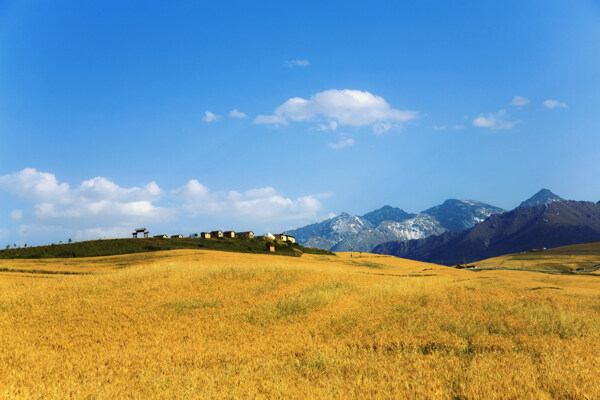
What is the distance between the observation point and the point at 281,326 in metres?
14.8

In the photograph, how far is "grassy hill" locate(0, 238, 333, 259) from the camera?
204 ft

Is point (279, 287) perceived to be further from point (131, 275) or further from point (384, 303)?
point (131, 275)

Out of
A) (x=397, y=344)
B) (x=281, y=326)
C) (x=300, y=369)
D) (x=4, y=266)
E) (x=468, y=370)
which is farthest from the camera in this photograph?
(x=4, y=266)

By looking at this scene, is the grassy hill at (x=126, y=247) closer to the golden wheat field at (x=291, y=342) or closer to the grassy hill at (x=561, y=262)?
the golden wheat field at (x=291, y=342)

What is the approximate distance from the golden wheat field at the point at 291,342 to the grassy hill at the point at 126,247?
4649cm

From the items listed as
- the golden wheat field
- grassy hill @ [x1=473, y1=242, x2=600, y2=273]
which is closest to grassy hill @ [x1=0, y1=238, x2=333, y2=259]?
the golden wheat field

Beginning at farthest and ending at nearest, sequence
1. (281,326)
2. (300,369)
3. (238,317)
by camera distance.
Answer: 1. (238,317)
2. (281,326)
3. (300,369)

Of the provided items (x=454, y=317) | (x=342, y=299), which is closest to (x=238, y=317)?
(x=342, y=299)

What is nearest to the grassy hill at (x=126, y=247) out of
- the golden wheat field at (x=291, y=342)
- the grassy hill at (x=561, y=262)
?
the golden wheat field at (x=291, y=342)

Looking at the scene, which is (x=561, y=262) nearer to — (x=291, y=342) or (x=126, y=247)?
(x=291, y=342)

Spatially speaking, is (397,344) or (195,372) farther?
(397,344)

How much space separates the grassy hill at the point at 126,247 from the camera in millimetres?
62094

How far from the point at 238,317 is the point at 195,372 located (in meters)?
6.12

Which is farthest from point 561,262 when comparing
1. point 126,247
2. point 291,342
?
point 126,247
